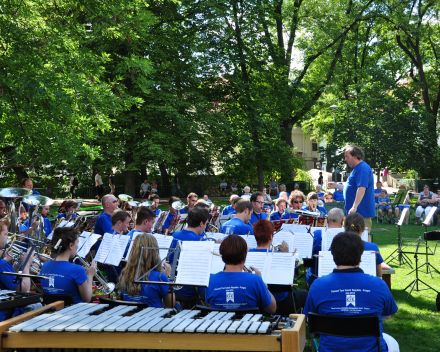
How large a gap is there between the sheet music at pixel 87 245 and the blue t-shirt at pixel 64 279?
1.55 m

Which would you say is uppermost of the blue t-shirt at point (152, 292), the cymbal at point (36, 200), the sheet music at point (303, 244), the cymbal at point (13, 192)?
the cymbal at point (13, 192)

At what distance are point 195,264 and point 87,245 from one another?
2.58 metres

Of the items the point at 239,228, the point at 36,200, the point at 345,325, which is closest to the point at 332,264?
the point at 345,325

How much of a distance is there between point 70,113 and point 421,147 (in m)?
22.1

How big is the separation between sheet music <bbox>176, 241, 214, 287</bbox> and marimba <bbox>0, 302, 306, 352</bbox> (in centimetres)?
73

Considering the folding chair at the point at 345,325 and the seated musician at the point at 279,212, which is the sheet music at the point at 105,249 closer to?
the folding chair at the point at 345,325

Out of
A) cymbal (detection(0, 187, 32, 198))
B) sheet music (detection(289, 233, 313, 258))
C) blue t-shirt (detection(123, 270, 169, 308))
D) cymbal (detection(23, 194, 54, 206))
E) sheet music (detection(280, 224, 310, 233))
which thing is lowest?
blue t-shirt (detection(123, 270, 169, 308))

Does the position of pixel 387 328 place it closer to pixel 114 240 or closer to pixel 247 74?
pixel 114 240

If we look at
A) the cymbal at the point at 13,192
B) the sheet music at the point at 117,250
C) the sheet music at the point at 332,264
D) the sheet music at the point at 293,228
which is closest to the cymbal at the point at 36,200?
the cymbal at the point at 13,192

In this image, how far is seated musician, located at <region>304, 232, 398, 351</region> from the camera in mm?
3389

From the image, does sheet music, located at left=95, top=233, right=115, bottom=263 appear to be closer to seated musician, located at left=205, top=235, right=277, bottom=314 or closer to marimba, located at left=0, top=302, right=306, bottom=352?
seated musician, located at left=205, top=235, right=277, bottom=314

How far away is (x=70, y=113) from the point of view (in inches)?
432

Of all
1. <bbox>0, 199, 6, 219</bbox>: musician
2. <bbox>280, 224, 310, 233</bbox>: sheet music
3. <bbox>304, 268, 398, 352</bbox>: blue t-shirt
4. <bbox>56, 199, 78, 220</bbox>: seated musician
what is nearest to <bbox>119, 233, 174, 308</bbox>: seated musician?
<bbox>304, 268, 398, 352</bbox>: blue t-shirt

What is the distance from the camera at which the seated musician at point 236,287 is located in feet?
12.9
